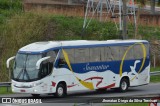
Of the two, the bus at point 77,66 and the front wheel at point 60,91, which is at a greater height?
the bus at point 77,66

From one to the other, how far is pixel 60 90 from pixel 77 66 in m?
1.81

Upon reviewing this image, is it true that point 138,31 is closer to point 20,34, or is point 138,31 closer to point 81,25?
point 81,25

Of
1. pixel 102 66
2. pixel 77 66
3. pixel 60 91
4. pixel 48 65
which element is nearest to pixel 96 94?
pixel 102 66

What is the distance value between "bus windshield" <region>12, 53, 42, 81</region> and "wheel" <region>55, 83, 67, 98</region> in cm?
144

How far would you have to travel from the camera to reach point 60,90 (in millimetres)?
30312

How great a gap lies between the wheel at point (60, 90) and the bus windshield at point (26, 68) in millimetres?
1437

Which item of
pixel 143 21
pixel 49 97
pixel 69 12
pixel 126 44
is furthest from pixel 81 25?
pixel 49 97

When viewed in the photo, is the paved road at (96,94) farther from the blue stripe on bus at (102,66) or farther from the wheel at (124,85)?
the blue stripe on bus at (102,66)

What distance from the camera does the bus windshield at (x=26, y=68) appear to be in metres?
29.4

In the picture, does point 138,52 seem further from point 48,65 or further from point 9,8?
point 9,8

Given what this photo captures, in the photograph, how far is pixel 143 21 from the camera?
6662 centimetres

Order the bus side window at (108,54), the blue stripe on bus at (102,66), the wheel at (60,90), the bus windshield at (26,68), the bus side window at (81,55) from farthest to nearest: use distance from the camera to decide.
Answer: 1. the bus side window at (108,54)
2. the blue stripe on bus at (102,66)
3. the bus side window at (81,55)
4. the wheel at (60,90)
5. the bus windshield at (26,68)

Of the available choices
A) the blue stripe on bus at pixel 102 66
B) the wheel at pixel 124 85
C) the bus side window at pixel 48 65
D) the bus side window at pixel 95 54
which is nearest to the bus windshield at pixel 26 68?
the bus side window at pixel 48 65

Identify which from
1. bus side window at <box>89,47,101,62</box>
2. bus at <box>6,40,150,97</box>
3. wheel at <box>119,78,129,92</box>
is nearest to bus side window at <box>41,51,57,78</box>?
bus at <box>6,40,150,97</box>
